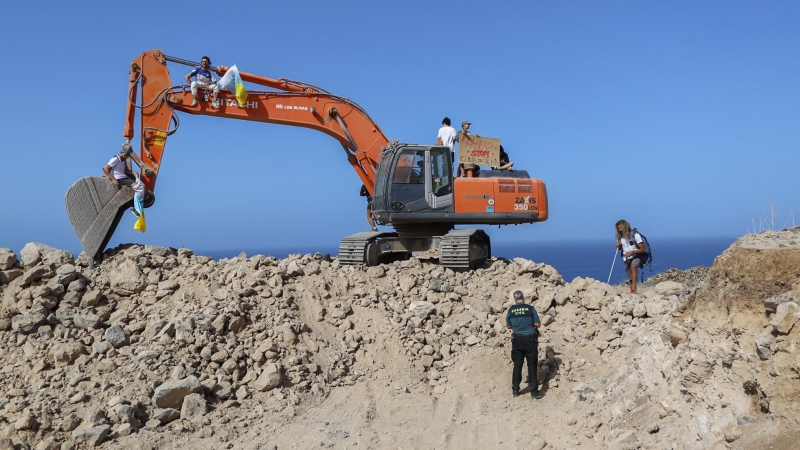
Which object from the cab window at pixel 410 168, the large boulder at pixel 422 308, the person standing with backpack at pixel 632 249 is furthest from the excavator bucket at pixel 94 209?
the person standing with backpack at pixel 632 249

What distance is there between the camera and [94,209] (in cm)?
1038

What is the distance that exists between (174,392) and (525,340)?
385cm

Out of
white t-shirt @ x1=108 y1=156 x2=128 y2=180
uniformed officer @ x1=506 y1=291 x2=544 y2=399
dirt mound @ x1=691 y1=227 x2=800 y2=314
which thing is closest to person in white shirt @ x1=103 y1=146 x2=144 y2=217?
white t-shirt @ x1=108 y1=156 x2=128 y2=180

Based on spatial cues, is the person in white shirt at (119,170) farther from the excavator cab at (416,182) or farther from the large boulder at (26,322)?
the excavator cab at (416,182)

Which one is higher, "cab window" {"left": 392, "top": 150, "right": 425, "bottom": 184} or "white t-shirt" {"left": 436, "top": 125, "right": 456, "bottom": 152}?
"white t-shirt" {"left": 436, "top": 125, "right": 456, "bottom": 152}

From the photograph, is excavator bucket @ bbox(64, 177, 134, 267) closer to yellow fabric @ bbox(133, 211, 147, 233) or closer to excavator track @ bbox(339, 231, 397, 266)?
yellow fabric @ bbox(133, 211, 147, 233)

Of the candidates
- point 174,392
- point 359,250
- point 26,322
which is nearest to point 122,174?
point 26,322

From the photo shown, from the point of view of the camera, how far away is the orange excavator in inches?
412

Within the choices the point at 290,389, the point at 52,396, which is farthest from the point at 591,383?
the point at 52,396

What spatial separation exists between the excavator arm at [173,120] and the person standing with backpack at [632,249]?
165 inches

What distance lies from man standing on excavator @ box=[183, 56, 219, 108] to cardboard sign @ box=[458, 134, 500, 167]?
4133 millimetres

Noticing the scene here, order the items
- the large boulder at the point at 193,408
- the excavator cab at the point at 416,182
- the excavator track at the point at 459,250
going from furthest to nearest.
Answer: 1. the excavator cab at the point at 416,182
2. the excavator track at the point at 459,250
3. the large boulder at the point at 193,408

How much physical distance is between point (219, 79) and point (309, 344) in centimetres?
477

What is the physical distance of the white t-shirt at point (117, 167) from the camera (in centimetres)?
1041
